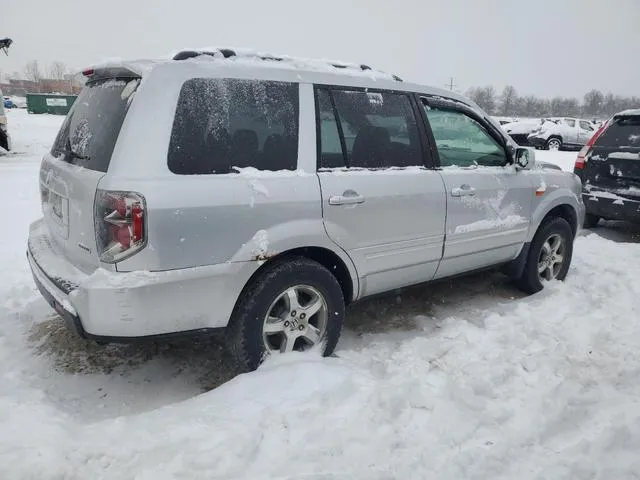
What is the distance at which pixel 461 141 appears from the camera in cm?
390

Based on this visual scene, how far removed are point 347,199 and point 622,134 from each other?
17.8 feet

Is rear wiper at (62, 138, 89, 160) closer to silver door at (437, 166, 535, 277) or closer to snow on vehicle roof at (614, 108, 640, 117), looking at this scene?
silver door at (437, 166, 535, 277)

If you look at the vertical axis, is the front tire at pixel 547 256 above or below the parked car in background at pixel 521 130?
below

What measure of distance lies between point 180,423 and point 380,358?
1.38 m

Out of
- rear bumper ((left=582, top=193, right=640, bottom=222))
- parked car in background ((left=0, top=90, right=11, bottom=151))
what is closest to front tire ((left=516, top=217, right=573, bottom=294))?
rear bumper ((left=582, top=193, right=640, bottom=222))

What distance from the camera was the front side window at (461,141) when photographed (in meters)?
3.68

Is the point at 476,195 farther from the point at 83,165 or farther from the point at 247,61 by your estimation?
the point at 83,165


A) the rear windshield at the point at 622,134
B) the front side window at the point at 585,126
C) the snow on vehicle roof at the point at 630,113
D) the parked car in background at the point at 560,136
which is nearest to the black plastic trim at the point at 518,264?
the rear windshield at the point at 622,134

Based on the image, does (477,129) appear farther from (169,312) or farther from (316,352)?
(169,312)

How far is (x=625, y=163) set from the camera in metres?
6.33

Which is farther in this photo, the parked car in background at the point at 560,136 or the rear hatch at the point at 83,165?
the parked car in background at the point at 560,136

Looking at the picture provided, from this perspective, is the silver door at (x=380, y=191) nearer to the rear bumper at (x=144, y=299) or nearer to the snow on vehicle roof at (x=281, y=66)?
the snow on vehicle roof at (x=281, y=66)

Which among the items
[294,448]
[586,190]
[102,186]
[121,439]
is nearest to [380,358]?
[294,448]

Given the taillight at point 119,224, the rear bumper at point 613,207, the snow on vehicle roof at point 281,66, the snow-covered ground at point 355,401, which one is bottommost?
the snow-covered ground at point 355,401
